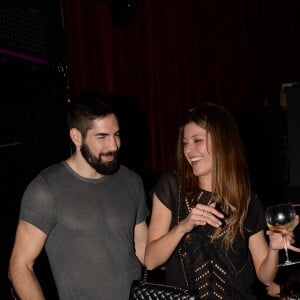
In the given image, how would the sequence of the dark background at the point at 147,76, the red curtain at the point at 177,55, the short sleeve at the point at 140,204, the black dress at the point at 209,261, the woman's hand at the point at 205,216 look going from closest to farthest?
1. the woman's hand at the point at 205,216
2. the black dress at the point at 209,261
3. the short sleeve at the point at 140,204
4. the dark background at the point at 147,76
5. the red curtain at the point at 177,55

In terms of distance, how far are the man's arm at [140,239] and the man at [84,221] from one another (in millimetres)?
61

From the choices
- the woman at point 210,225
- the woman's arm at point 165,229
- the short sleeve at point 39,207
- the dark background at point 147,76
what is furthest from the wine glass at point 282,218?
the dark background at point 147,76

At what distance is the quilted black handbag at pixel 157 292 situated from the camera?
2191mm

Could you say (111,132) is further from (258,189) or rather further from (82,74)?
(258,189)

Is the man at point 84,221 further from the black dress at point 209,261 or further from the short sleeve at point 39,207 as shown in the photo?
the black dress at point 209,261

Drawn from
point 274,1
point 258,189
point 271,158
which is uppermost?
point 274,1

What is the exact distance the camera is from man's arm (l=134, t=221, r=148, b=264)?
2.88 m

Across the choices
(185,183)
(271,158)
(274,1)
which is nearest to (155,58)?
(271,158)

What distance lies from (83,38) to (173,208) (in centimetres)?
255

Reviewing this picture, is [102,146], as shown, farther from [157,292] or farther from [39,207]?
[157,292]

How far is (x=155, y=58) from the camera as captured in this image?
5.24m

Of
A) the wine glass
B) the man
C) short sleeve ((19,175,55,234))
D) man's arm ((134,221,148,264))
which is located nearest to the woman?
the wine glass

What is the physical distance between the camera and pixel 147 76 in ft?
17.0

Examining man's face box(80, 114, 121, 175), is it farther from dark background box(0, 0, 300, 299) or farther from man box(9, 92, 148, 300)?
dark background box(0, 0, 300, 299)
